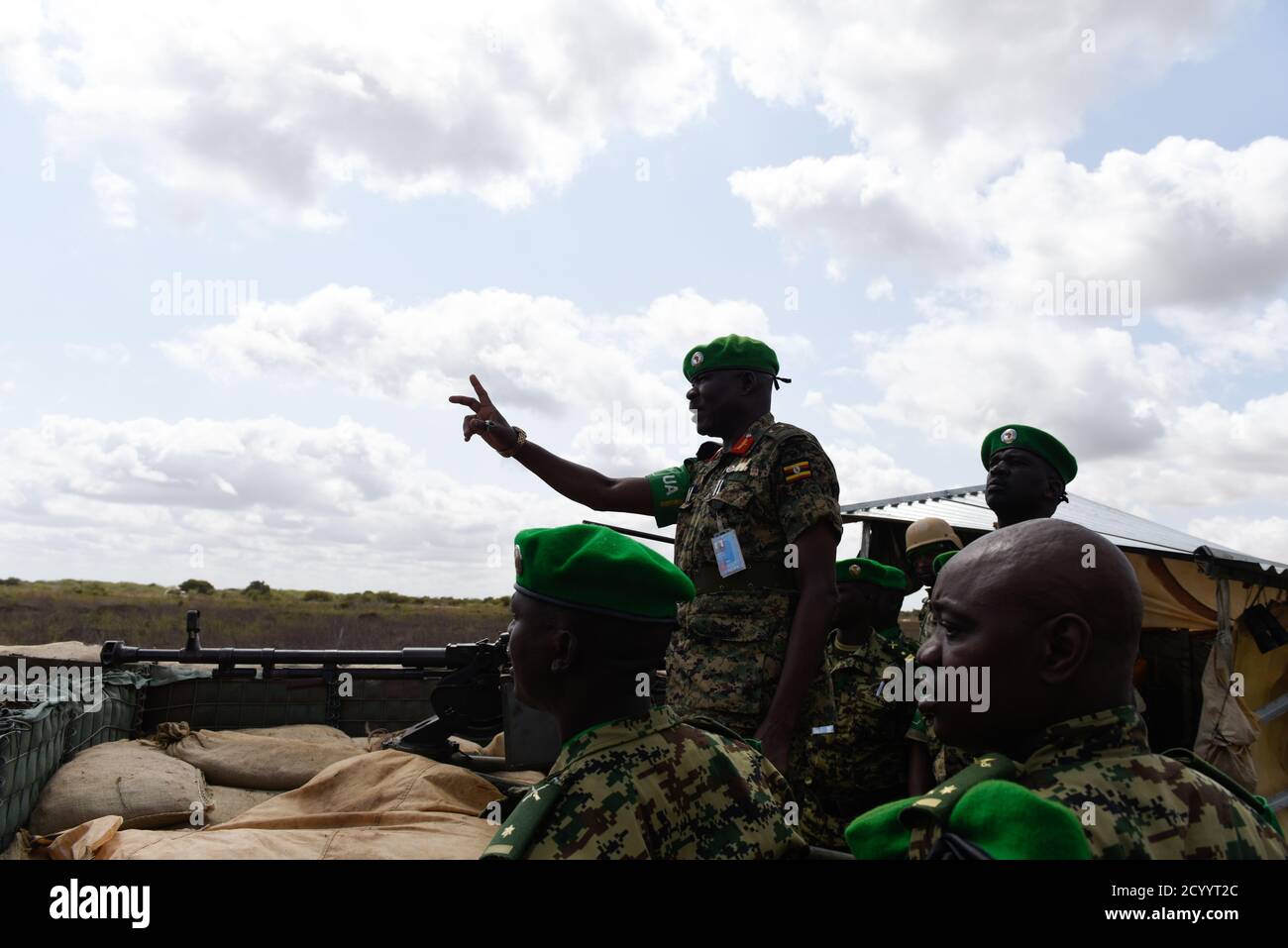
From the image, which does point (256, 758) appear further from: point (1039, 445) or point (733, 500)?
point (1039, 445)

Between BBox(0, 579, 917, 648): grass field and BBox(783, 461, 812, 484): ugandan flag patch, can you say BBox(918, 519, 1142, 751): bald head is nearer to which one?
BBox(783, 461, 812, 484): ugandan flag patch

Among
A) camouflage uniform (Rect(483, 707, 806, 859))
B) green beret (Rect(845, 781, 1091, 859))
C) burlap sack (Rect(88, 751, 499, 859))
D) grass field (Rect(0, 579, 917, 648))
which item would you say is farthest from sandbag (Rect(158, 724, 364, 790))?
grass field (Rect(0, 579, 917, 648))

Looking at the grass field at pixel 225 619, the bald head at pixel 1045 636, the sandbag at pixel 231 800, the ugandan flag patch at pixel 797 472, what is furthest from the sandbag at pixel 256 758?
the grass field at pixel 225 619

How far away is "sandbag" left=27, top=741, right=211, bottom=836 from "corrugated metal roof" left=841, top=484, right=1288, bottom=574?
21.8ft

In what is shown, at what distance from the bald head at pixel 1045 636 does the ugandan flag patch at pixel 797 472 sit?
6.01 feet

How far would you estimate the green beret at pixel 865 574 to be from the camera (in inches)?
196

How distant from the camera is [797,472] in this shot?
10.6 ft

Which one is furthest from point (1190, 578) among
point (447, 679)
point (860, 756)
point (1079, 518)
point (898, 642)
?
point (447, 679)

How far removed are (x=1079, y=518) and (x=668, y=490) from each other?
27.2ft

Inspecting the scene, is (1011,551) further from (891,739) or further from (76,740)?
(76,740)

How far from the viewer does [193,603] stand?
39031 mm

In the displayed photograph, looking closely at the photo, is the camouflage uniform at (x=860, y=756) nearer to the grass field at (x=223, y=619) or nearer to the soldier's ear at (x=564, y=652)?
the soldier's ear at (x=564, y=652)

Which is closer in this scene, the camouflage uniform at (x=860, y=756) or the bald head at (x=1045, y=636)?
the bald head at (x=1045, y=636)
